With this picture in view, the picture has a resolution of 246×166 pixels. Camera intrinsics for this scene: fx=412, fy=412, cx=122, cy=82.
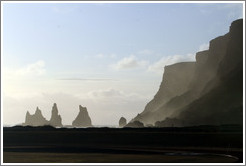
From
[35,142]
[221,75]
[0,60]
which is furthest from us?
[221,75]

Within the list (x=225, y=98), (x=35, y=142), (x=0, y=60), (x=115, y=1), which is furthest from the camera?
(x=225, y=98)

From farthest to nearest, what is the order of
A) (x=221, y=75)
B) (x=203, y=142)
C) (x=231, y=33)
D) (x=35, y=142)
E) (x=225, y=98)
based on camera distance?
1. (x=231, y=33)
2. (x=221, y=75)
3. (x=225, y=98)
4. (x=35, y=142)
5. (x=203, y=142)

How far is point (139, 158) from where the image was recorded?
47719mm

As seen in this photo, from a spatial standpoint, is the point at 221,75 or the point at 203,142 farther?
the point at 221,75

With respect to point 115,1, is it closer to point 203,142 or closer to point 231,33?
point 203,142

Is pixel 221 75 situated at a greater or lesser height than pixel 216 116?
greater

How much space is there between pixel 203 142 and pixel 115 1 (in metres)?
44.1

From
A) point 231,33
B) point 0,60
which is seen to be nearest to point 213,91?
point 231,33

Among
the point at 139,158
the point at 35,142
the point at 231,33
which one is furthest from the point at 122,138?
the point at 231,33

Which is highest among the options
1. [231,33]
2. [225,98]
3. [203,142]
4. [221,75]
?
[231,33]

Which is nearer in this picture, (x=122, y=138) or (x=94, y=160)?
(x=94, y=160)

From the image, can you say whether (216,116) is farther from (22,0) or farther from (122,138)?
(22,0)

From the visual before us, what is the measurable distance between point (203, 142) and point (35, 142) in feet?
120

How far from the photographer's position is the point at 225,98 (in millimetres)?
171250
